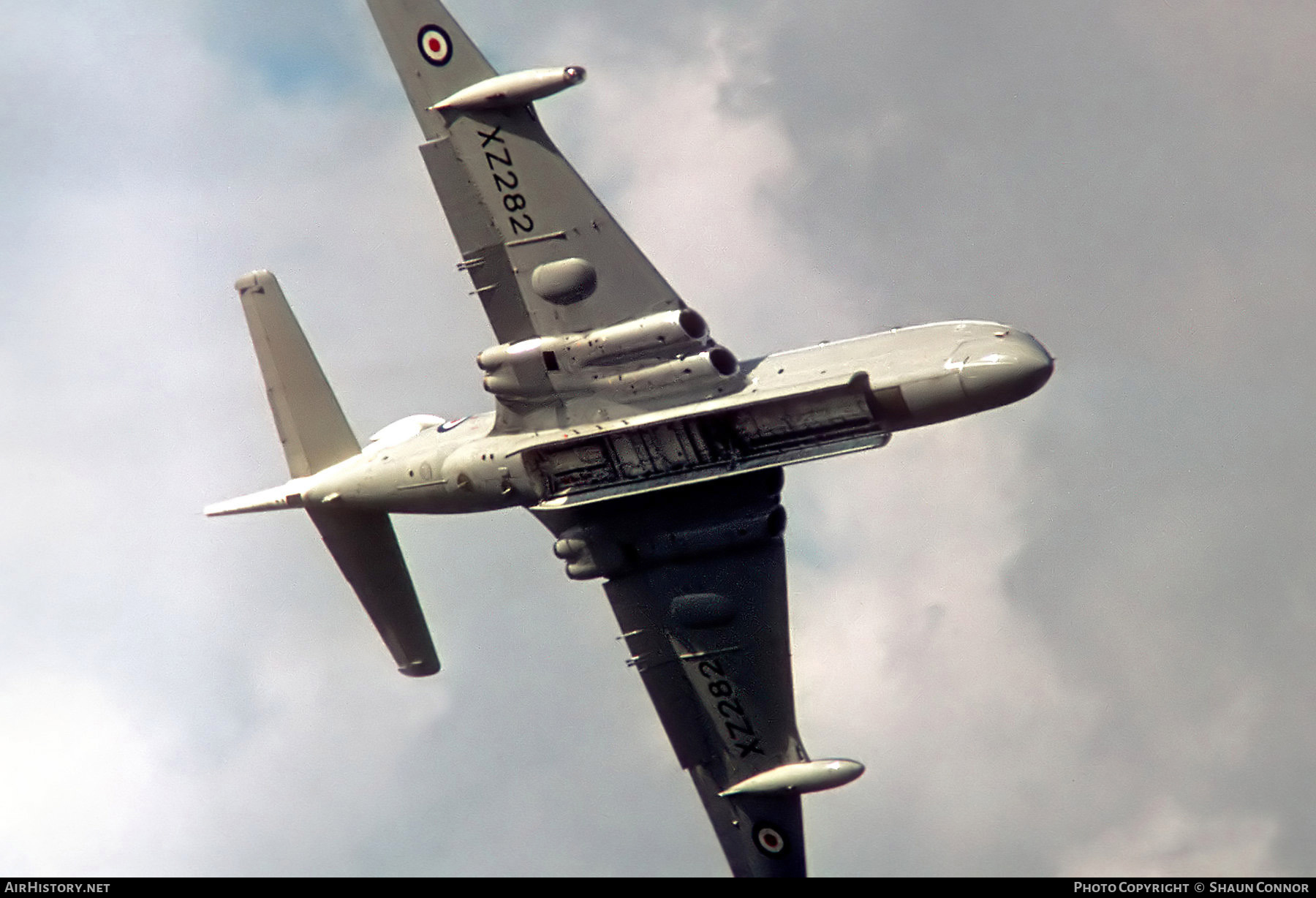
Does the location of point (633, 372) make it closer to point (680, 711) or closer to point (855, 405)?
point (855, 405)

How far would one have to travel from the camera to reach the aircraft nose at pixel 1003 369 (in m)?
39.7

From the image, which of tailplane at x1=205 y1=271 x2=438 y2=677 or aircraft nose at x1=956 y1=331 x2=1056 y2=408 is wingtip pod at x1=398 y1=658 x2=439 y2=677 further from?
aircraft nose at x1=956 y1=331 x2=1056 y2=408

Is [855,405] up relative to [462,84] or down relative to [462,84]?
down

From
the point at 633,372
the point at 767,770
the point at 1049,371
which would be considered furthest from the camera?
the point at 767,770

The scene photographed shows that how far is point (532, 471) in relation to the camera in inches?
1741

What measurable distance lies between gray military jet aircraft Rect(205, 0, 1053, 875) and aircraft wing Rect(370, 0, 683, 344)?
0.16 feet

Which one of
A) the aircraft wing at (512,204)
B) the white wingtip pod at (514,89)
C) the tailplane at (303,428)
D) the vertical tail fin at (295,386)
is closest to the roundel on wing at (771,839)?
the tailplane at (303,428)

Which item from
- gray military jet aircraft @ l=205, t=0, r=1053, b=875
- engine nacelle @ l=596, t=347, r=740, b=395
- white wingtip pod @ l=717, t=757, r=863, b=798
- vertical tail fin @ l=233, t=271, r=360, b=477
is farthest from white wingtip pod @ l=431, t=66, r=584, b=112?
white wingtip pod @ l=717, t=757, r=863, b=798

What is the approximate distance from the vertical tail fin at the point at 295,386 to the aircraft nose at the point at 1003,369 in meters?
15.8

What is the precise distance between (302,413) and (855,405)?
14433 millimetres

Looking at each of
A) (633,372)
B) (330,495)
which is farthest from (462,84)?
(330,495)

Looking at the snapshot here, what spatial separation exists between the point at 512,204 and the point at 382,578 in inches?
419

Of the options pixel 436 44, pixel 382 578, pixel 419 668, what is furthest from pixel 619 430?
pixel 419 668

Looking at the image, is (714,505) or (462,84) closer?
(462,84)
